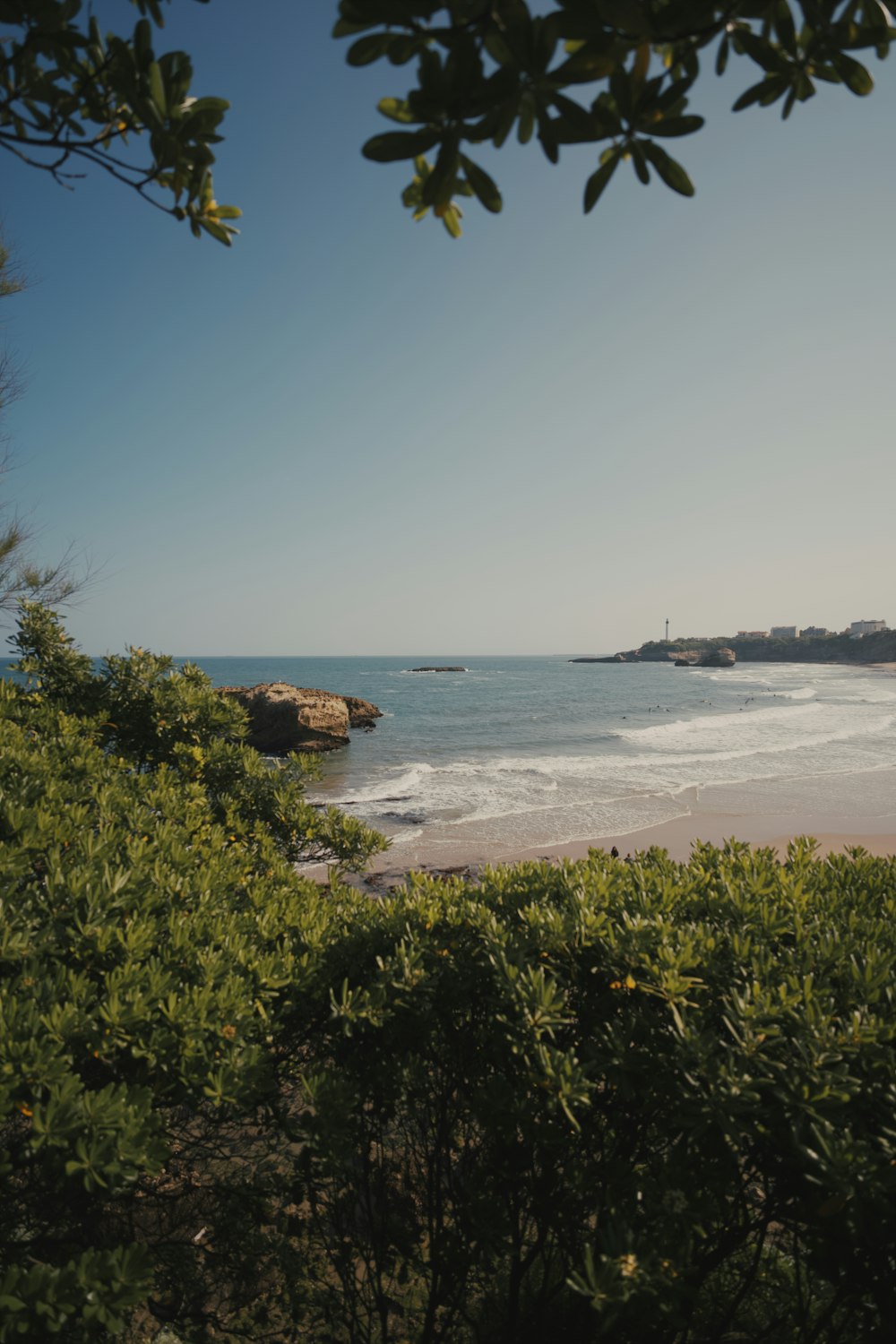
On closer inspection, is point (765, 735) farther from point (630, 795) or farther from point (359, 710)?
point (359, 710)

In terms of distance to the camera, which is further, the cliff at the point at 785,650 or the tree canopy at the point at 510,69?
the cliff at the point at 785,650

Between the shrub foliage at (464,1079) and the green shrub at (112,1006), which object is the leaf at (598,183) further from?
the green shrub at (112,1006)

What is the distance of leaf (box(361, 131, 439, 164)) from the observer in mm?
1140

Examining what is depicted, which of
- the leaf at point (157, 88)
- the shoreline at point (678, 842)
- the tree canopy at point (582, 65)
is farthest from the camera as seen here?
the shoreline at point (678, 842)

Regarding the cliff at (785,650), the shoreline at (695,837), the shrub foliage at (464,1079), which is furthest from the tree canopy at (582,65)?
the cliff at (785,650)

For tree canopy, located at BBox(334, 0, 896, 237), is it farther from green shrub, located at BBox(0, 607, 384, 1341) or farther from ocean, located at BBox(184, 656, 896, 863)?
ocean, located at BBox(184, 656, 896, 863)

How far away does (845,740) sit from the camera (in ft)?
98.6

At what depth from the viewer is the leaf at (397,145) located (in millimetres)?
1140

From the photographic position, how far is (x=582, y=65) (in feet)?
3.80

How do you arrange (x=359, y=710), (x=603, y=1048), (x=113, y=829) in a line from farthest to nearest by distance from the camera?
(x=359, y=710) < (x=113, y=829) < (x=603, y=1048)

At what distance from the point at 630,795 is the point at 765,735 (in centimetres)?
1661

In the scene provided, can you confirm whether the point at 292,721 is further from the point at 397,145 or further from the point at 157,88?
the point at 397,145

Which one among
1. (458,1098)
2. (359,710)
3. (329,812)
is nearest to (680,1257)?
(458,1098)

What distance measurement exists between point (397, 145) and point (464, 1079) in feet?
10.1
